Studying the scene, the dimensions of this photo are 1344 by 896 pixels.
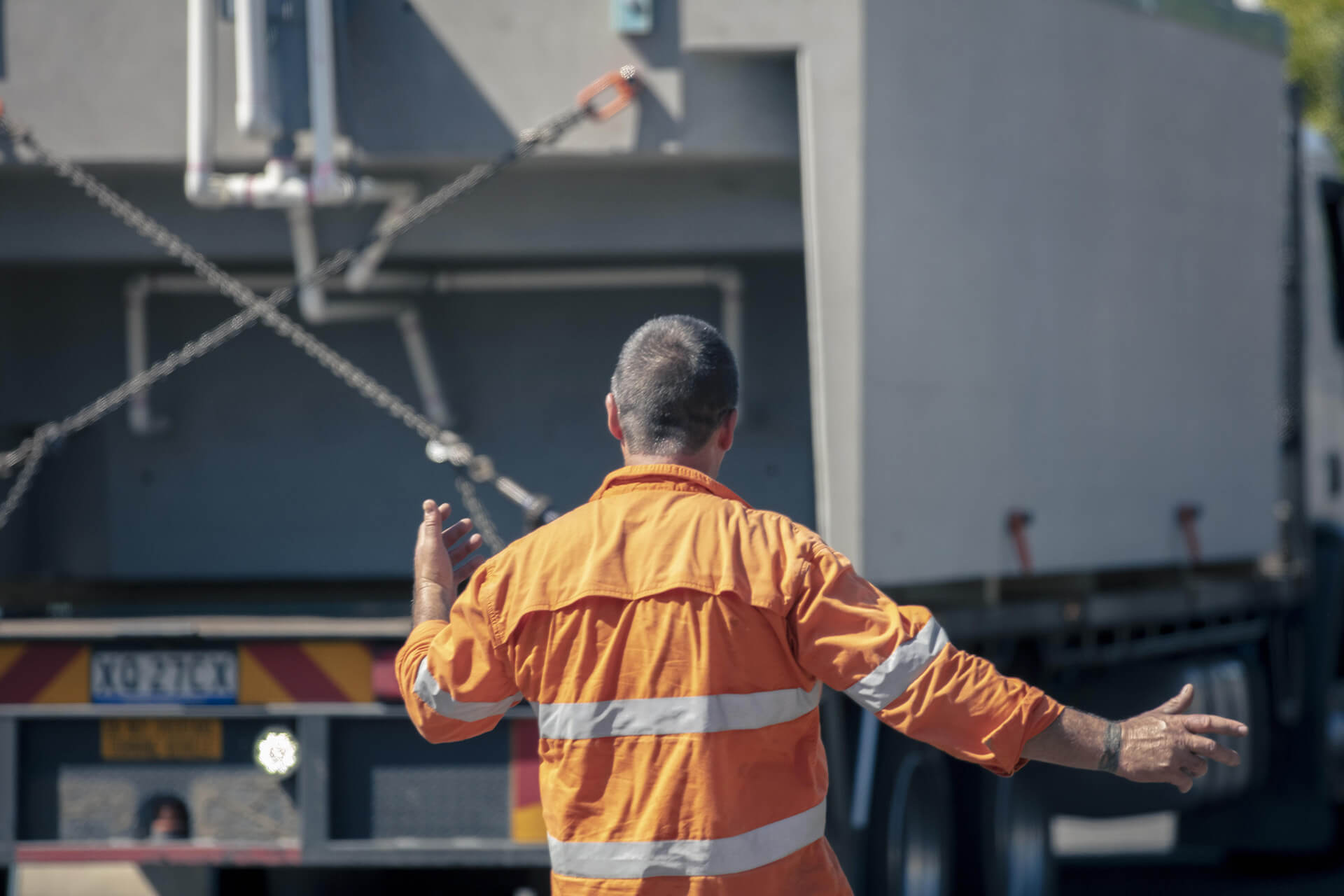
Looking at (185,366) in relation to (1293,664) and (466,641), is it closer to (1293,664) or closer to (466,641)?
(466,641)

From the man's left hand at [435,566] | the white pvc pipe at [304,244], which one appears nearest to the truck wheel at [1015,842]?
the white pvc pipe at [304,244]

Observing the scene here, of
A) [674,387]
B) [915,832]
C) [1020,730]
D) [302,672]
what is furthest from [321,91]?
[915,832]

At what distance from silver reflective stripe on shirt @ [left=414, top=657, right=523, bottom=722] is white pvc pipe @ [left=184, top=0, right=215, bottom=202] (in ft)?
6.59

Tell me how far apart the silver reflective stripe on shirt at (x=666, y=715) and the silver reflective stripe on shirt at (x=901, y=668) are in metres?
0.13

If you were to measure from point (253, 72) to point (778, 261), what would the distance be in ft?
5.40

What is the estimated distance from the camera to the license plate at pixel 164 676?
3787mm

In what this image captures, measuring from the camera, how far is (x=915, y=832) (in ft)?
15.6

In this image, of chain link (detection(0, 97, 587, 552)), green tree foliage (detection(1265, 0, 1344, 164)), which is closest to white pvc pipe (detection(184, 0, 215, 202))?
chain link (detection(0, 97, 587, 552))

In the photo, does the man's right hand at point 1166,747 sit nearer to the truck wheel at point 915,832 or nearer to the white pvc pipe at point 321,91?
the white pvc pipe at point 321,91

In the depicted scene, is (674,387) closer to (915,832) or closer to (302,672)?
(302,672)

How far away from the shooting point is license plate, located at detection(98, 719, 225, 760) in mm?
3793

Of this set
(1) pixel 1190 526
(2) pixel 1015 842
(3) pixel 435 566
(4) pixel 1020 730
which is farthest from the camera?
(1) pixel 1190 526

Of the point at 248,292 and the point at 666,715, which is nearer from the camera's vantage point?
the point at 666,715

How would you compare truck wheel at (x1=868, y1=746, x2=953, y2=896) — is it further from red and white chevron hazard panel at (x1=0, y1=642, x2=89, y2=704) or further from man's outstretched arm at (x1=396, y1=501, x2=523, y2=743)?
man's outstretched arm at (x1=396, y1=501, x2=523, y2=743)
